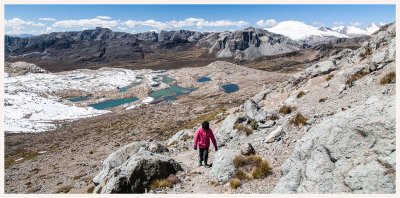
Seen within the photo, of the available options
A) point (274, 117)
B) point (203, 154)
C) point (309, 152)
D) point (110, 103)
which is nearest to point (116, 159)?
point (203, 154)

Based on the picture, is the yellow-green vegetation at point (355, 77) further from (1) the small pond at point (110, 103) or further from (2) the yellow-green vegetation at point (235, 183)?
(1) the small pond at point (110, 103)

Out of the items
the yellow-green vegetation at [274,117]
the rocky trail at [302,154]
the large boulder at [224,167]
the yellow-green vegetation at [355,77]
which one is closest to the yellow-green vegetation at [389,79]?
the rocky trail at [302,154]

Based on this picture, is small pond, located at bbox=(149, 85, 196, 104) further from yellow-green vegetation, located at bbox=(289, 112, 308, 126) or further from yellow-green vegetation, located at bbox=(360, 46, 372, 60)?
yellow-green vegetation, located at bbox=(289, 112, 308, 126)

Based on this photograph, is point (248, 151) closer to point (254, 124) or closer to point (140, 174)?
point (254, 124)

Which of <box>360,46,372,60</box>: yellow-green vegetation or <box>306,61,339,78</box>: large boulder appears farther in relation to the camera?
<box>306,61,339,78</box>: large boulder

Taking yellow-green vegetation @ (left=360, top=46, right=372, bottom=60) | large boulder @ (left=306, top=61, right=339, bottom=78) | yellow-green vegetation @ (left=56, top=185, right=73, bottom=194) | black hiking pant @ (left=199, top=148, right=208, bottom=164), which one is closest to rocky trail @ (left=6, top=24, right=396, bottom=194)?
yellow-green vegetation @ (left=56, top=185, right=73, bottom=194)

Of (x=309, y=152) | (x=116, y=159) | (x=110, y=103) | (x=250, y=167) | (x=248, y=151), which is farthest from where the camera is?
(x=110, y=103)
